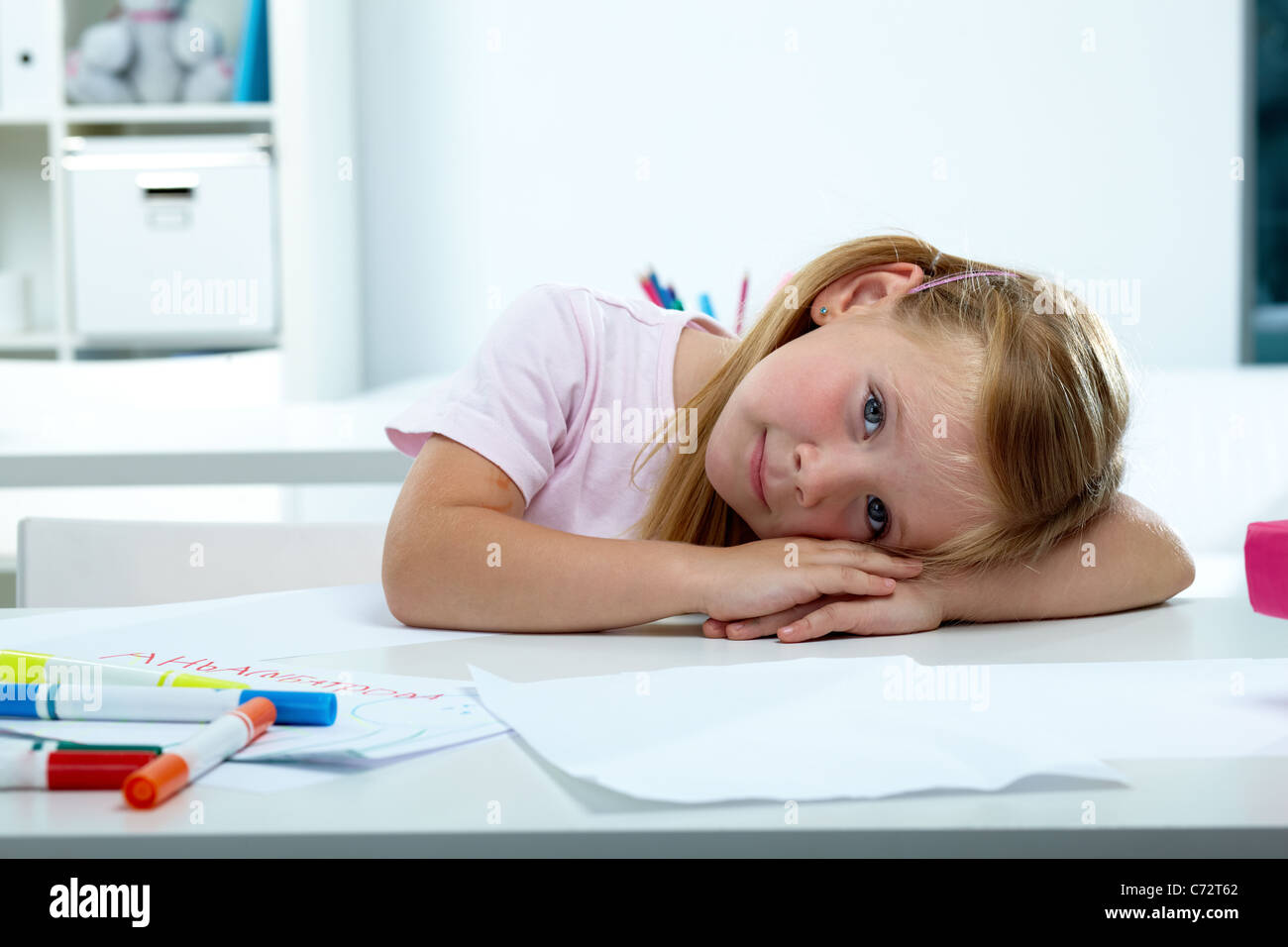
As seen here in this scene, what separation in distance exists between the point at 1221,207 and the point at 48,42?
103 inches

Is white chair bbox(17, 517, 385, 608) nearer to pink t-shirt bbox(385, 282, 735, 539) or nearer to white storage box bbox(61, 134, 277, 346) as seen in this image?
pink t-shirt bbox(385, 282, 735, 539)

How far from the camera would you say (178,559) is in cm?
117

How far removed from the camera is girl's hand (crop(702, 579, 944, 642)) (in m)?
0.79

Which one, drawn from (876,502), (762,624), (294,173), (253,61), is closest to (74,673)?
(762,624)

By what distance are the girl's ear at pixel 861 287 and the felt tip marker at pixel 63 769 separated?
66cm

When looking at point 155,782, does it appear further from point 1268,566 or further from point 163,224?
point 163,224

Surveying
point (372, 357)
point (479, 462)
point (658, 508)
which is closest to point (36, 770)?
point (479, 462)

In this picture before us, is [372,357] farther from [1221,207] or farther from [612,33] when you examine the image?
[1221,207]

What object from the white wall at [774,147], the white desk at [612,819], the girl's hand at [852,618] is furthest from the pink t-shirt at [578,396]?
the white wall at [774,147]

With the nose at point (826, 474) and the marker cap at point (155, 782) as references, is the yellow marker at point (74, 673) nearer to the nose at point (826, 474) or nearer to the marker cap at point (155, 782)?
the marker cap at point (155, 782)

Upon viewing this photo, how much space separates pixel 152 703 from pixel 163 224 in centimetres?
234

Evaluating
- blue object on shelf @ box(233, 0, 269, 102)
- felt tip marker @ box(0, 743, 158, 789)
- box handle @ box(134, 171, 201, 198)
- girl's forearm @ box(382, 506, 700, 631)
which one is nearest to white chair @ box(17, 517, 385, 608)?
girl's forearm @ box(382, 506, 700, 631)
